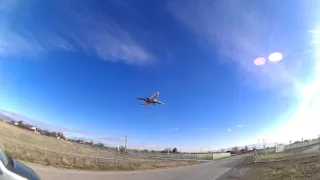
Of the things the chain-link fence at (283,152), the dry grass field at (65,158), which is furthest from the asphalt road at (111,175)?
the chain-link fence at (283,152)

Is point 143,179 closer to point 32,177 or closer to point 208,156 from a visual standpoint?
point 32,177

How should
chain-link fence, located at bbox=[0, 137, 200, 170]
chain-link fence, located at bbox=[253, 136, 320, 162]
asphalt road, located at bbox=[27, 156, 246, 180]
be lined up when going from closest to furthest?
asphalt road, located at bbox=[27, 156, 246, 180] < chain-link fence, located at bbox=[0, 137, 200, 170] < chain-link fence, located at bbox=[253, 136, 320, 162]

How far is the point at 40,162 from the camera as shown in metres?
19.4

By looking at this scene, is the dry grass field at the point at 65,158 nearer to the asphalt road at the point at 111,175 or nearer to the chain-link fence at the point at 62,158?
the chain-link fence at the point at 62,158

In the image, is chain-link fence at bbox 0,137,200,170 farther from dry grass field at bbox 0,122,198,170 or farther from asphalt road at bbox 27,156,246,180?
asphalt road at bbox 27,156,246,180

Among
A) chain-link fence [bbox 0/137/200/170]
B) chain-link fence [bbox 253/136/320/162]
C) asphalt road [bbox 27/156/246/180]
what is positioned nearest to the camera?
asphalt road [bbox 27/156/246/180]

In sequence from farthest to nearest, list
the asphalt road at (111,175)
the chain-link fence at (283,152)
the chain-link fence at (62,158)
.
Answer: the chain-link fence at (283,152) < the chain-link fence at (62,158) < the asphalt road at (111,175)

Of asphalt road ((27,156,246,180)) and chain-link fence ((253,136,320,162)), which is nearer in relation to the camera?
asphalt road ((27,156,246,180))

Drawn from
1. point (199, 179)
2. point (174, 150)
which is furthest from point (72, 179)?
point (174, 150)

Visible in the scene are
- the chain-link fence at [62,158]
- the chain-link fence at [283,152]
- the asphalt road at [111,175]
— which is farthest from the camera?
the chain-link fence at [283,152]

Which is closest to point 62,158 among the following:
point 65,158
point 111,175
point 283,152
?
point 65,158

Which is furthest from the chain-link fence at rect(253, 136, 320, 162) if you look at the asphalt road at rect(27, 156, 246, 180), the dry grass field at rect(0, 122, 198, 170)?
the asphalt road at rect(27, 156, 246, 180)

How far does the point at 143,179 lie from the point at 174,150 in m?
97.4

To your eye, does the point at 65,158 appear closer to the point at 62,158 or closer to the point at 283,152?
the point at 62,158
